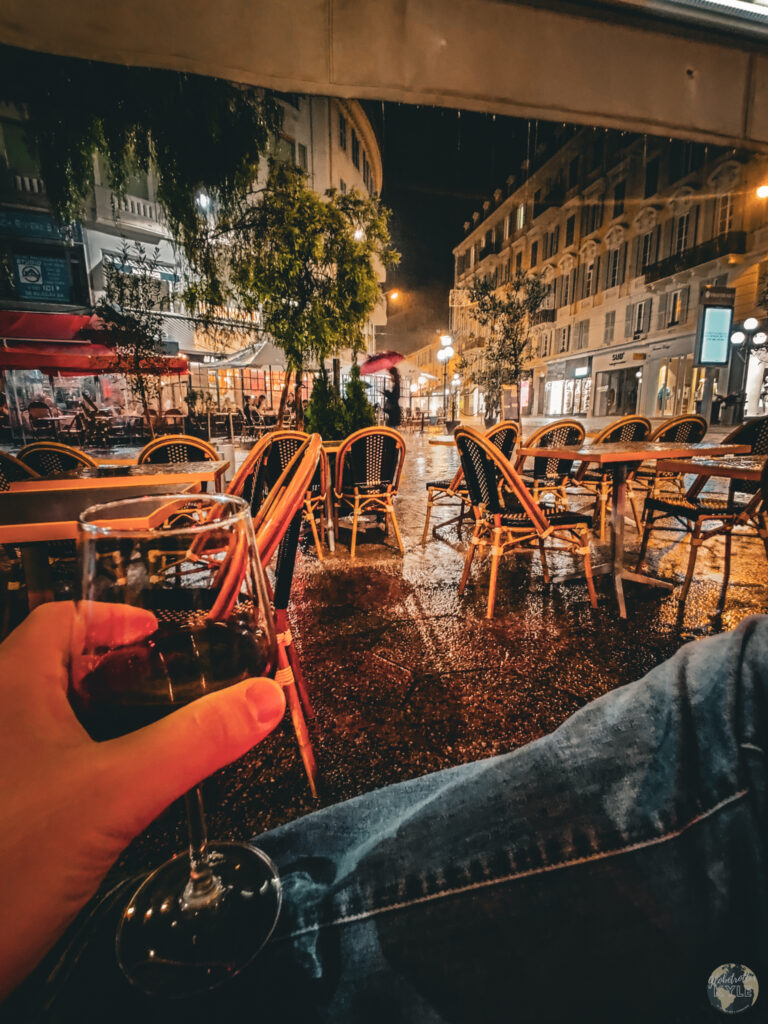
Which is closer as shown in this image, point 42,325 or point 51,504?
point 51,504

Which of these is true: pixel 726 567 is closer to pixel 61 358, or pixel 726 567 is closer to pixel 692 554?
pixel 692 554

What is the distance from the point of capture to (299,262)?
648 centimetres

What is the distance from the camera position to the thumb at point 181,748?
0.41 meters

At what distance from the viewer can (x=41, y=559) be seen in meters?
2.09

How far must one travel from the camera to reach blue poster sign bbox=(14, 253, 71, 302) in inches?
628

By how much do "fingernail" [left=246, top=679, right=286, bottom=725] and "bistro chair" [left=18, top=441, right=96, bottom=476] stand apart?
13.3ft

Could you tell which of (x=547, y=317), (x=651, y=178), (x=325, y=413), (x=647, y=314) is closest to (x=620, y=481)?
(x=325, y=413)

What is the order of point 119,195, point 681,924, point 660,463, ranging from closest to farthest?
point 681,924, point 660,463, point 119,195

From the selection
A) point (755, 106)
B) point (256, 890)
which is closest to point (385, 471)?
point (755, 106)

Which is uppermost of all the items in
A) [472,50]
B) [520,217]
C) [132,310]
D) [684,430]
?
[520,217]

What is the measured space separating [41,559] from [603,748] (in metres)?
2.39

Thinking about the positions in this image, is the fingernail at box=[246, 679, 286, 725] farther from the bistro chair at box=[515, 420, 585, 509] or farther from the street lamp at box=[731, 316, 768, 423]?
the street lamp at box=[731, 316, 768, 423]

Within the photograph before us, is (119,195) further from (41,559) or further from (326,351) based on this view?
(41,559)

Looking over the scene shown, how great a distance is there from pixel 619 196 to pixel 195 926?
34715mm
